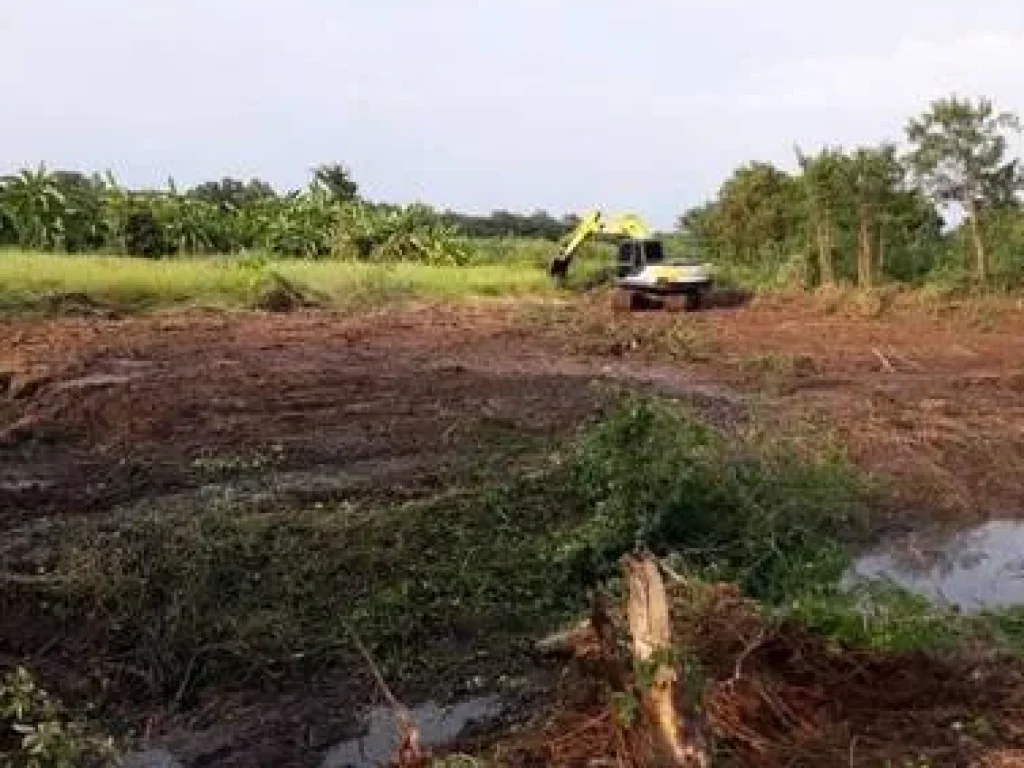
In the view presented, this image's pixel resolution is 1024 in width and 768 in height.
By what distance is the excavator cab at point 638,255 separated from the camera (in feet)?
84.1

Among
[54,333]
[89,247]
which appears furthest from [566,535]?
[89,247]

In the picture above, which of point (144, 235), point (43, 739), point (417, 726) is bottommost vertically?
point (417, 726)

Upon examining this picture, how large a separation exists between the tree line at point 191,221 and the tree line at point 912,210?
1157cm

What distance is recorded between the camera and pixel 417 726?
6020 mm

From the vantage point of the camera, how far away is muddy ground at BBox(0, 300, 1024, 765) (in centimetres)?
980

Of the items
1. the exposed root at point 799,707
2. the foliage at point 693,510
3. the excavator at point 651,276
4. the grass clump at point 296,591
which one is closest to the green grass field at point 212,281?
the excavator at point 651,276

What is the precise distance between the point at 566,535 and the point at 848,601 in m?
1.87

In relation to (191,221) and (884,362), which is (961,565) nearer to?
(884,362)

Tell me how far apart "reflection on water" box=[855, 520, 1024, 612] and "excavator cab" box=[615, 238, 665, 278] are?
1609 centimetres

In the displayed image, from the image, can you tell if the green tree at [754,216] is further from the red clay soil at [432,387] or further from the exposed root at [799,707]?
the exposed root at [799,707]

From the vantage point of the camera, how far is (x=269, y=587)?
24.3 ft

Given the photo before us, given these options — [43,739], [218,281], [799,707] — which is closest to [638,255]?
[218,281]

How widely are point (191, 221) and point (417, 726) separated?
29.7m

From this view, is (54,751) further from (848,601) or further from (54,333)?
(54,333)
